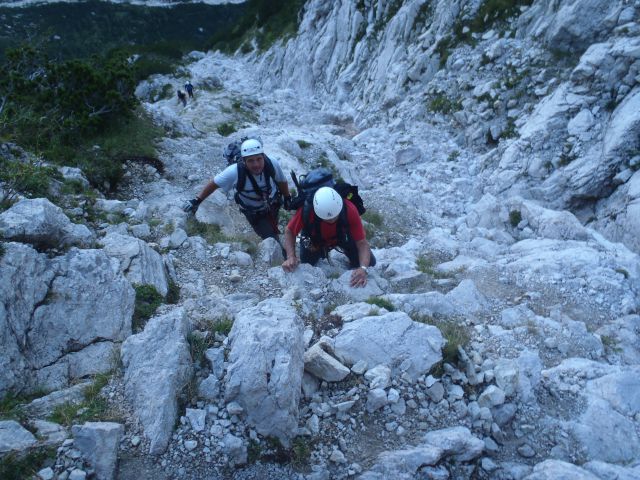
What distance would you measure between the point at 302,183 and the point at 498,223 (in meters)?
5.93

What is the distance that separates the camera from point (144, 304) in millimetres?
5617

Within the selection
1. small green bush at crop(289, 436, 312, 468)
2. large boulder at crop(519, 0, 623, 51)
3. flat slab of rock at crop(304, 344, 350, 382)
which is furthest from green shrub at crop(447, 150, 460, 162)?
small green bush at crop(289, 436, 312, 468)

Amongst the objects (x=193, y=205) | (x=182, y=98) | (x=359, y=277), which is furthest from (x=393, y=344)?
(x=182, y=98)

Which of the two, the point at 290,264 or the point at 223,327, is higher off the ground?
the point at 290,264

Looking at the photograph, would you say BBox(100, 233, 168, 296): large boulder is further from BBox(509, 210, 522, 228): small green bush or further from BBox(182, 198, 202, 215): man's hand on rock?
BBox(509, 210, 522, 228): small green bush

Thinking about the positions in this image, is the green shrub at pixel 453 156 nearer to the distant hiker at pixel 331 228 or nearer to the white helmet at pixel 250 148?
the distant hiker at pixel 331 228

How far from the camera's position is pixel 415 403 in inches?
176

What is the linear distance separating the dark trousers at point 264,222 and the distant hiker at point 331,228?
1678 millimetres

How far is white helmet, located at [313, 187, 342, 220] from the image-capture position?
600cm

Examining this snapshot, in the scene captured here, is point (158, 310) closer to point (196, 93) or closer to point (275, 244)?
point (275, 244)

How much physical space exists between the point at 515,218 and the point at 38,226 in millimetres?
9482

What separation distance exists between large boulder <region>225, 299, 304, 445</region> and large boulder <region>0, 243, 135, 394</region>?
146 centimetres

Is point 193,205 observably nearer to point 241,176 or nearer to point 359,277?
point 241,176

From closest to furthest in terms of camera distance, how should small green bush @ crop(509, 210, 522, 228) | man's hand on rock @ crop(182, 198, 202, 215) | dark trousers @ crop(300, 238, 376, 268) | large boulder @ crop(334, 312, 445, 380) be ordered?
large boulder @ crop(334, 312, 445, 380) → dark trousers @ crop(300, 238, 376, 268) → man's hand on rock @ crop(182, 198, 202, 215) → small green bush @ crop(509, 210, 522, 228)
